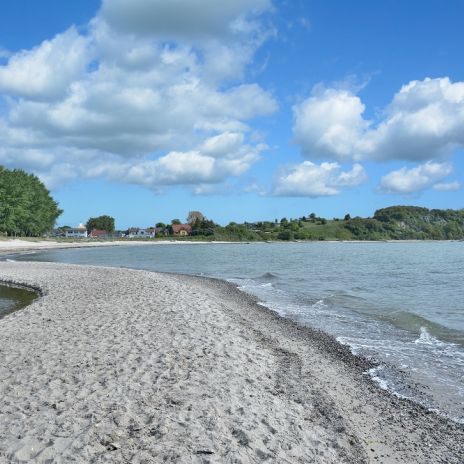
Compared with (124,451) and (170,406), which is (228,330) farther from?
(124,451)

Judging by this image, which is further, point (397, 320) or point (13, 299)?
point (13, 299)

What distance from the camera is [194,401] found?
24.9ft

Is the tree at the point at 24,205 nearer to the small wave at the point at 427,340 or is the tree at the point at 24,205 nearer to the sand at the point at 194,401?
the sand at the point at 194,401

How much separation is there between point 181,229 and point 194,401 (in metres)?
181

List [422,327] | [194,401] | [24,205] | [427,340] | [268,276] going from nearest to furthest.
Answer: [194,401], [427,340], [422,327], [268,276], [24,205]

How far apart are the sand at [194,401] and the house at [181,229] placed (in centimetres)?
17104

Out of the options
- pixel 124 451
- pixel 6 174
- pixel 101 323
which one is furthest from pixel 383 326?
pixel 6 174

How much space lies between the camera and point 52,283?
2570 cm

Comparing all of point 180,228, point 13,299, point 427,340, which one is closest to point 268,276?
point 13,299

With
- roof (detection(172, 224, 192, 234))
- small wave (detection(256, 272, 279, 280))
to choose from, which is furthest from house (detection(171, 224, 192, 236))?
small wave (detection(256, 272, 279, 280))

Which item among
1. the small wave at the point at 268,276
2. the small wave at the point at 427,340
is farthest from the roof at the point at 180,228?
the small wave at the point at 427,340

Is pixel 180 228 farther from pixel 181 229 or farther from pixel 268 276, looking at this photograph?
pixel 268 276

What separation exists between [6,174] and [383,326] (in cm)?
9210

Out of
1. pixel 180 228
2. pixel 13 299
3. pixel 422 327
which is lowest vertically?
pixel 422 327
